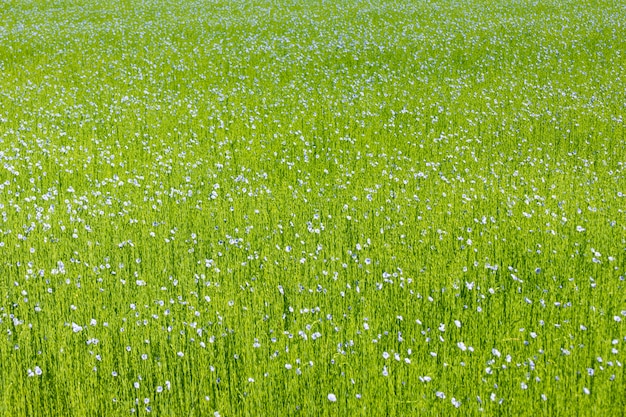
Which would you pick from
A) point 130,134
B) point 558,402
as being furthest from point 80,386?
point 130,134

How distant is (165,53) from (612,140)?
12.2 metres

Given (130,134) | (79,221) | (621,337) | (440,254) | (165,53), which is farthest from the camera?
(165,53)

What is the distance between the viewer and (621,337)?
19.4 feet

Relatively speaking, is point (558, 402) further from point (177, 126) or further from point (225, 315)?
point (177, 126)

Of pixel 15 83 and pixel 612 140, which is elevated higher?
pixel 15 83

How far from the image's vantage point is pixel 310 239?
305 inches

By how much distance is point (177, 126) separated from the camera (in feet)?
40.9

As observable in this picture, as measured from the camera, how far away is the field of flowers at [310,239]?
538 cm

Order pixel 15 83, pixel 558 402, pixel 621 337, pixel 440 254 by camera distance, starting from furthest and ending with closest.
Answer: pixel 15 83
pixel 440 254
pixel 621 337
pixel 558 402

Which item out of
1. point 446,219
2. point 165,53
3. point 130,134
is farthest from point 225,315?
point 165,53

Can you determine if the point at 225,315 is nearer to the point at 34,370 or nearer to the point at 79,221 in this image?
the point at 34,370

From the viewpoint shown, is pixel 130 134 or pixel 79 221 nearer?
pixel 79 221

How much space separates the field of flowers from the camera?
538 cm

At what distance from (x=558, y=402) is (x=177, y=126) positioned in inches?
363
